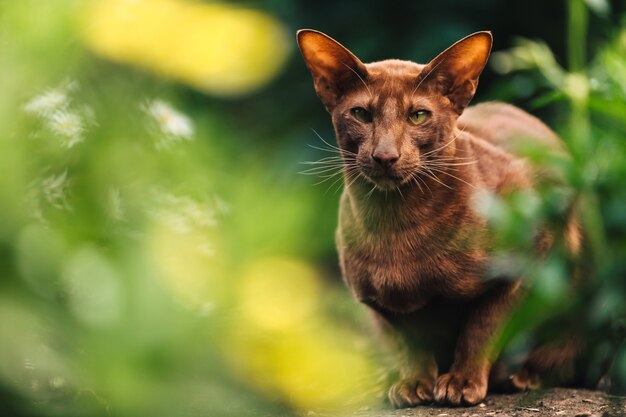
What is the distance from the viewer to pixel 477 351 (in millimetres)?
2789

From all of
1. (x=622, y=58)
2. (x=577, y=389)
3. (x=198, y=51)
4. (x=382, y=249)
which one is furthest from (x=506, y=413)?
(x=198, y=51)

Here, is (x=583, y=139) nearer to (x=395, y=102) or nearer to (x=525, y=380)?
(x=395, y=102)

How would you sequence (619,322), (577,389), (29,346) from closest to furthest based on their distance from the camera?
(29,346) < (619,322) < (577,389)

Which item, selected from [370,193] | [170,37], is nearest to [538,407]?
[370,193]

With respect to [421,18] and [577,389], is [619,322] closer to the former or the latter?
[577,389]

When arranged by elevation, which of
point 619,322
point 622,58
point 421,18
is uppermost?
point 421,18

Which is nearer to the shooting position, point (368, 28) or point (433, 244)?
point (433, 244)

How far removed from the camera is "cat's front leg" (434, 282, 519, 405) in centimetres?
274

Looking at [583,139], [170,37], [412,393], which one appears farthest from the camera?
[412,393]

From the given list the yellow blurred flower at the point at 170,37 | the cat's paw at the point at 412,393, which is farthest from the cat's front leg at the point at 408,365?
the yellow blurred flower at the point at 170,37

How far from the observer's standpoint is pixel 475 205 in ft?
8.80

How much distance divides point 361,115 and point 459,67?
0.30 metres

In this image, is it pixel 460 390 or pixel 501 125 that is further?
pixel 501 125

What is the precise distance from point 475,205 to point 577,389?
2.46 feet
